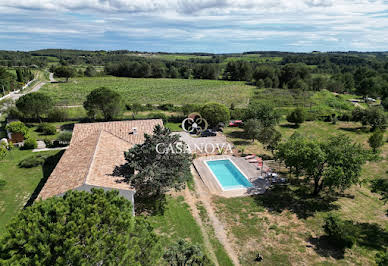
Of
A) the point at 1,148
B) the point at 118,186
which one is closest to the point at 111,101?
the point at 1,148

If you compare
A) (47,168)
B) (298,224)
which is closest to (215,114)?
(298,224)

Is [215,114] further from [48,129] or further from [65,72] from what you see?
[65,72]

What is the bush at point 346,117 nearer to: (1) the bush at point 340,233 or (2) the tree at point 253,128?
(2) the tree at point 253,128

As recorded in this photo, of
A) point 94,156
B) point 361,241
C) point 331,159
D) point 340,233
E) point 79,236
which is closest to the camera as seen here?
point 79,236

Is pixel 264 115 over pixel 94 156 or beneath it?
over

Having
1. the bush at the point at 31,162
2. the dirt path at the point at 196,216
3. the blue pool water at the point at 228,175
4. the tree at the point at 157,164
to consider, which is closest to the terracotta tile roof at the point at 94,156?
the tree at the point at 157,164

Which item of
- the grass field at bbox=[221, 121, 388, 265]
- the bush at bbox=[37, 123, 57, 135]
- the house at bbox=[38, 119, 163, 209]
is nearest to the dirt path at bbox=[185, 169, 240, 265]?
the grass field at bbox=[221, 121, 388, 265]

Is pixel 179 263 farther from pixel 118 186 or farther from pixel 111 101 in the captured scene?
pixel 111 101
